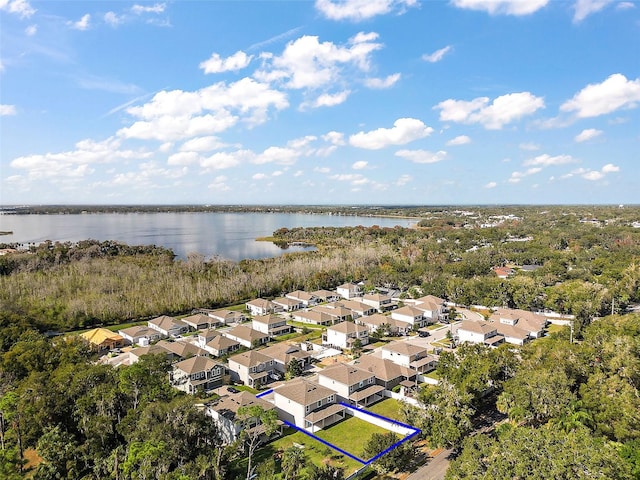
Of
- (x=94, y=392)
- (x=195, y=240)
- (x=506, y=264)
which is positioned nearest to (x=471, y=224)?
(x=506, y=264)

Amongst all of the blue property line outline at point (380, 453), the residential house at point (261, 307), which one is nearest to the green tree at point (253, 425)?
the blue property line outline at point (380, 453)

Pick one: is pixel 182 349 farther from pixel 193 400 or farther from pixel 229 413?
pixel 193 400

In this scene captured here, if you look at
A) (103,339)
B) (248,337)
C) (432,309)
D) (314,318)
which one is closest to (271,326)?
(248,337)

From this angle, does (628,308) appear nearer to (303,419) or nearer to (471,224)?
(303,419)

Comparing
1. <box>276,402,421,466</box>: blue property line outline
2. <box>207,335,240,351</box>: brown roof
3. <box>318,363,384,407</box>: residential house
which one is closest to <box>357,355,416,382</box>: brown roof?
<box>318,363,384,407</box>: residential house

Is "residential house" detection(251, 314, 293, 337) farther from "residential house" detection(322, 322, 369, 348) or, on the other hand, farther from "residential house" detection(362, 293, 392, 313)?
"residential house" detection(362, 293, 392, 313)
